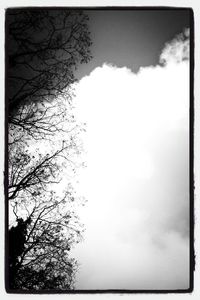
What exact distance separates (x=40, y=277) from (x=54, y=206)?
292 millimetres

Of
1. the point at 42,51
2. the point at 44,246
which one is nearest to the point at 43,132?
the point at 42,51

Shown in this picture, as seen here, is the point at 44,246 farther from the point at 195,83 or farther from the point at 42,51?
the point at 195,83

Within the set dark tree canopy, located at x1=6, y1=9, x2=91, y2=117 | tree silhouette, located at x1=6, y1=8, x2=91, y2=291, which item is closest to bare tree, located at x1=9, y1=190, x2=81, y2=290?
tree silhouette, located at x1=6, y1=8, x2=91, y2=291

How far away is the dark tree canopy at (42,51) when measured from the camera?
7.45 ft

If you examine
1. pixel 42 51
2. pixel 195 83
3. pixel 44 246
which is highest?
pixel 42 51

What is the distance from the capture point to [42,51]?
2.28m

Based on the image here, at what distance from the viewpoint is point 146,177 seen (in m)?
2.24

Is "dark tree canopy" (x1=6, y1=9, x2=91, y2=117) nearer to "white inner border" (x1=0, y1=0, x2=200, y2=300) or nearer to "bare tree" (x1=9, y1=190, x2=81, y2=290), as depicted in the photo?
"white inner border" (x1=0, y1=0, x2=200, y2=300)

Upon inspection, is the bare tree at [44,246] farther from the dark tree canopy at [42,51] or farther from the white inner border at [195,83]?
the dark tree canopy at [42,51]

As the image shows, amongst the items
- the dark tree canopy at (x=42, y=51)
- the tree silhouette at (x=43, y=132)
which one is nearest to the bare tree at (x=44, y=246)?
the tree silhouette at (x=43, y=132)

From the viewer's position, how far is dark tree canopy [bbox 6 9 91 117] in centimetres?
227

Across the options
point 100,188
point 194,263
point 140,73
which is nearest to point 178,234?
point 194,263

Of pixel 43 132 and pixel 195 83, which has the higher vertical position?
pixel 195 83

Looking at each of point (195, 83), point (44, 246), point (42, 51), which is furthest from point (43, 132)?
point (195, 83)
